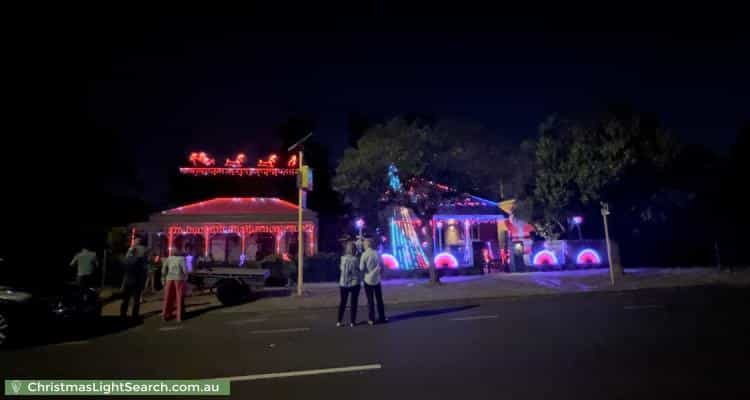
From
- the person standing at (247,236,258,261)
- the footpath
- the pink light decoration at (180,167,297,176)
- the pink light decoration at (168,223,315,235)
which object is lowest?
the footpath

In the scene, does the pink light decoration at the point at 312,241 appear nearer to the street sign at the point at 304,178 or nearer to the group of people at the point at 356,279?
the street sign at the point at 304,178

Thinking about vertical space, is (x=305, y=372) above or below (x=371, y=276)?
below

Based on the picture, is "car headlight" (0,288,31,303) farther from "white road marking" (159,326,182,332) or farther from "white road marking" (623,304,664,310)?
"white road marking" (623,304,664,310)

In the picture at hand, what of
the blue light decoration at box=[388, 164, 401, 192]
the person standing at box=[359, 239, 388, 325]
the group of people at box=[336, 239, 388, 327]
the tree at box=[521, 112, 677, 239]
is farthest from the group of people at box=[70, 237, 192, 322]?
the tree at box=[521, 112, 677, 239]

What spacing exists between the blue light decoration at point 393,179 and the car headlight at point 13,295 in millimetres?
10855

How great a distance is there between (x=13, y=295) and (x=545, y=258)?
68.1ft

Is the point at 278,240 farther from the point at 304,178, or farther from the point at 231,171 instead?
the point at 304,178

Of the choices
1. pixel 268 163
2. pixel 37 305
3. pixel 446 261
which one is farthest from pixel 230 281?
pixel 268 163

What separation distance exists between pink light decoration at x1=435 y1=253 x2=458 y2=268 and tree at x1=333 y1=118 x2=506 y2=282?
4687 mm

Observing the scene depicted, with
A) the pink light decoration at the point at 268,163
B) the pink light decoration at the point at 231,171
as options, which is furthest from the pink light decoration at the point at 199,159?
the pink light decoration at the point at 268,163

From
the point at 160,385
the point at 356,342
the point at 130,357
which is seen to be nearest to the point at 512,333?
the point at 356,342

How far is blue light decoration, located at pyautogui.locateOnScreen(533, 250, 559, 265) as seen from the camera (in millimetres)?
22031

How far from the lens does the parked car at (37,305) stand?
298 inches

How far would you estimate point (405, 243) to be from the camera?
22.0 metres
